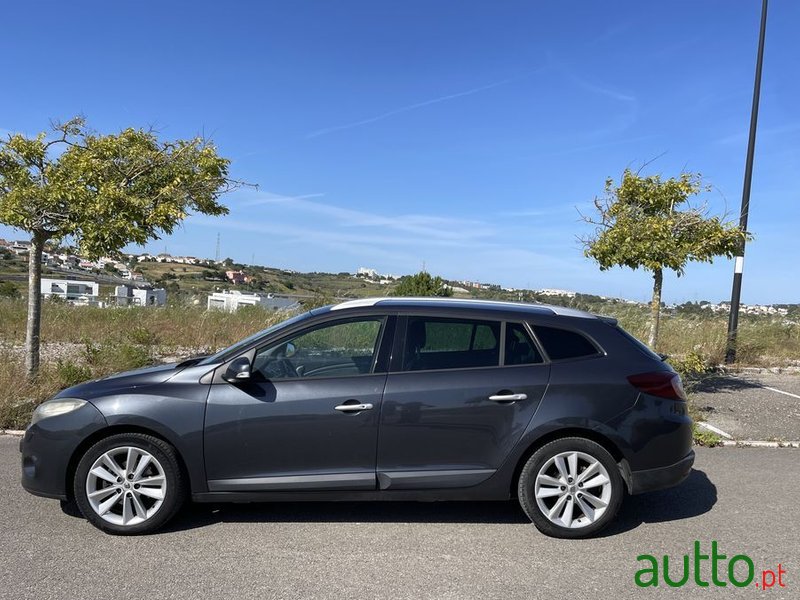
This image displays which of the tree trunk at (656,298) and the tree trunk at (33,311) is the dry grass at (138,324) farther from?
the tree trunk at (656,298)

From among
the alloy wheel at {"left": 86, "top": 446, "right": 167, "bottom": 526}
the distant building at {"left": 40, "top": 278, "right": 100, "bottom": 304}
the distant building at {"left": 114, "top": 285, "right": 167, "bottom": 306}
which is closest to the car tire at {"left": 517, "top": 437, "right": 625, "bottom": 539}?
the alloy wheel at {"left": 86, "top": 446, "right": 167, "bottom": 526}

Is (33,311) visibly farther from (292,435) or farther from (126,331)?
(126,331)

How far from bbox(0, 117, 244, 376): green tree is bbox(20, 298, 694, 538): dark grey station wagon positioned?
3.68 metres

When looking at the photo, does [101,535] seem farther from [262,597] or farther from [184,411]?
[262,597]

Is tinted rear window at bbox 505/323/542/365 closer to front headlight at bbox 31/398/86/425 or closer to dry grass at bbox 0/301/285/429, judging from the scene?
front headlight at bbox 31/398/86/425

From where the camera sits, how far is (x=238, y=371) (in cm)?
434

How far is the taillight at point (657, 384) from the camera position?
14.9 ft

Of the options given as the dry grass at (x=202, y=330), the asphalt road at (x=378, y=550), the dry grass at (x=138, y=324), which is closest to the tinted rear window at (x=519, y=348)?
the asphalt road at (x=378, y=550)

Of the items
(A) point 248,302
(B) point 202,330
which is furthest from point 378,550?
(A) point 248,302

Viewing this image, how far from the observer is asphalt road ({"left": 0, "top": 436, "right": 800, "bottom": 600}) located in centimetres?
362

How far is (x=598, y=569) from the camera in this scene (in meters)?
3.92

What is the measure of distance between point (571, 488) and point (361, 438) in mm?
1502

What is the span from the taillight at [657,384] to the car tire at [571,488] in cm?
54

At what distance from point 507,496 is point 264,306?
13.2 metres
